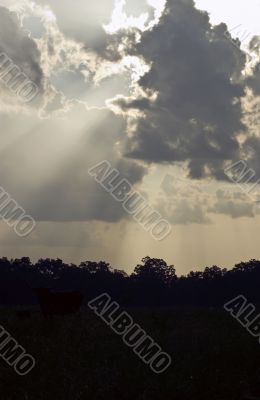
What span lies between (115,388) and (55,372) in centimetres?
199

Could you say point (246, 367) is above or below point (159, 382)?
above

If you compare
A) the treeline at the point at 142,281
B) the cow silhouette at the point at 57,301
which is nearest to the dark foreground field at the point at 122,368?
the cow silhouette at the point at 57,301

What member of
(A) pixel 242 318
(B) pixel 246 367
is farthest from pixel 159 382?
(A) pixel 242 318

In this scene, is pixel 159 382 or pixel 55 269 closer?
pixel 159 382

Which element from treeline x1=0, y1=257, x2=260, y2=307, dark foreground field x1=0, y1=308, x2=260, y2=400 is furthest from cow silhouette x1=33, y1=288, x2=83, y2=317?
treeline x1=0, y1=257, x2=260, y2=307

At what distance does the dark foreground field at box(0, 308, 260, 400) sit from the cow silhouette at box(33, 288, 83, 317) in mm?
6596

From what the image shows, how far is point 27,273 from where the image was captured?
117250 mm

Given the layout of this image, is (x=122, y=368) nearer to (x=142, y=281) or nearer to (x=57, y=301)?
(x=57, y=301)

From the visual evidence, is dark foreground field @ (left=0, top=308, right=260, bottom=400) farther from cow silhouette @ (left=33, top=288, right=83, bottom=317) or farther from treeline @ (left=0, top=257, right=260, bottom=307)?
treeline @ (left=0, top=257, right=260, bottom=307)

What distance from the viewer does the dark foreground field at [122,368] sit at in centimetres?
1677

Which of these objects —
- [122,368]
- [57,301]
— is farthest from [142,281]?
[122,368]

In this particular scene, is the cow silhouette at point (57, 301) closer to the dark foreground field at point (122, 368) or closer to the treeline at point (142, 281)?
the dark foreground field at point (122, 368)

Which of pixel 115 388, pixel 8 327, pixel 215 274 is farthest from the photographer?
pixel 215 274

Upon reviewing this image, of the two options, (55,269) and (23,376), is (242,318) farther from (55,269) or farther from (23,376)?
(55,269)
